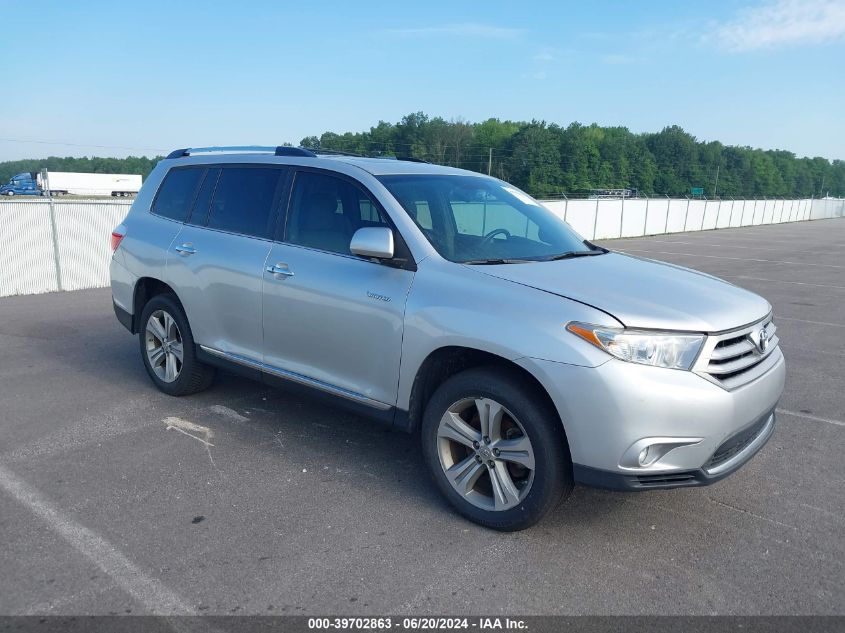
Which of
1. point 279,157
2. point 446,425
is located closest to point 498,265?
point 446,425

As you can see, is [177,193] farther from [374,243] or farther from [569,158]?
[569,158]

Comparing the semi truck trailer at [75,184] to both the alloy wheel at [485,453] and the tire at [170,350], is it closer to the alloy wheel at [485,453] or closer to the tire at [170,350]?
the tire at [170,350]

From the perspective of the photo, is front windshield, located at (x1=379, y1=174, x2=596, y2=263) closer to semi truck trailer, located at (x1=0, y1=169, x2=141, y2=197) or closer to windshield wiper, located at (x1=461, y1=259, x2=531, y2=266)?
windshield wiper, located at (x1=461, y1=259, x2=531, y2=266)

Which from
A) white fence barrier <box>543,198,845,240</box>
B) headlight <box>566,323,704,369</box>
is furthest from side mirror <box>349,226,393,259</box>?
white fence barrier <box>543,198,845,240</box>

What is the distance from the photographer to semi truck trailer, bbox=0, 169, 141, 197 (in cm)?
6266

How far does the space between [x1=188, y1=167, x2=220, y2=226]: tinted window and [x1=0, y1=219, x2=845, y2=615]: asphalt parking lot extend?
1438 millimetres

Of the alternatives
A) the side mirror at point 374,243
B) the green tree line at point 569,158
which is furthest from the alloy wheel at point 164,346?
the green tree line at point 569,158

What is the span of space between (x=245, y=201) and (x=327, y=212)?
834 millimetres

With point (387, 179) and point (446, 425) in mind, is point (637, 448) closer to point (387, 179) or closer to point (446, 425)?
point (446, 425)

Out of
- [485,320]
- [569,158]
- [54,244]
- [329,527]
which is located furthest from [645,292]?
[569,158]

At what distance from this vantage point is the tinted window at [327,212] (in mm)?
4223

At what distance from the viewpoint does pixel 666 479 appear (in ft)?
10.4

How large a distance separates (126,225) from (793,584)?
5384 millimetres

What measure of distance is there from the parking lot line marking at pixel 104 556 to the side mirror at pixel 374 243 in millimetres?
1881
